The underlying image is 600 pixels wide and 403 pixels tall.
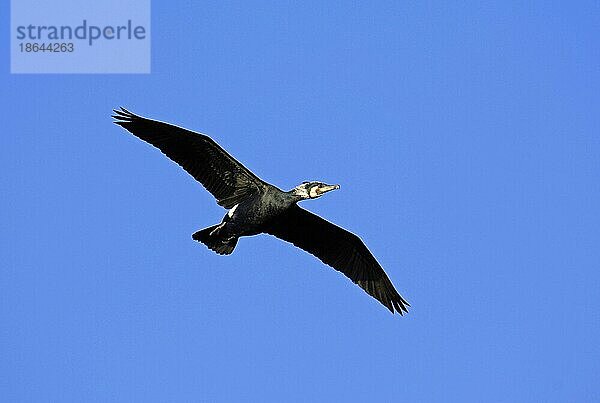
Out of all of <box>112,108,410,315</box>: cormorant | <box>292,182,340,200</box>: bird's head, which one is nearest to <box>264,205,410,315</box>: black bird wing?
<box>112,108,410,315</box>: cormorant

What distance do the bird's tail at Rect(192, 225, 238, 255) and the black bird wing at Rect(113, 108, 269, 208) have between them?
62cm

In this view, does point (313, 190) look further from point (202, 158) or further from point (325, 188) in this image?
point (202, 158)

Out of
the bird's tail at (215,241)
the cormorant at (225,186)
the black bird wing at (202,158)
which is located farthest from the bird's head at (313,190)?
the bird's tail at (215,241)

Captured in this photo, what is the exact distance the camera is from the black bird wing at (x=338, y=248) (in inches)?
812

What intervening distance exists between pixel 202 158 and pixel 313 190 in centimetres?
205

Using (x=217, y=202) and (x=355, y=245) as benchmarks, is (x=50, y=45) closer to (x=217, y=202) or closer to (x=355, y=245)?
(x=217, y=202)

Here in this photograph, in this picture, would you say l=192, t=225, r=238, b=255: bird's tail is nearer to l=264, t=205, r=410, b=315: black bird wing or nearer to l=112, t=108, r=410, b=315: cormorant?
l=112, t=108, r=410, b=315: cormorant

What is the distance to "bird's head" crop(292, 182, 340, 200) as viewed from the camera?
19.1 metres

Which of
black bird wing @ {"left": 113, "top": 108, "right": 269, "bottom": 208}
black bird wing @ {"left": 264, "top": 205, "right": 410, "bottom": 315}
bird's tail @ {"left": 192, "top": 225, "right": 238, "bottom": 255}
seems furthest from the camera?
black bird wing @ {"left": 264, "top": 205, "right": 410, "bottom": 315}

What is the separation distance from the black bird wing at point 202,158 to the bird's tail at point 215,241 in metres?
0.62

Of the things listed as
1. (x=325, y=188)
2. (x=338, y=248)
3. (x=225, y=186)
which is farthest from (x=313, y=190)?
(x=338, y=248)

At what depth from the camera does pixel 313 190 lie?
1909 cm

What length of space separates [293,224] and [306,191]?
1755mm

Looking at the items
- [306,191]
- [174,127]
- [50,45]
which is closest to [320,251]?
[306,191]
